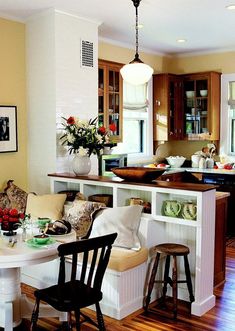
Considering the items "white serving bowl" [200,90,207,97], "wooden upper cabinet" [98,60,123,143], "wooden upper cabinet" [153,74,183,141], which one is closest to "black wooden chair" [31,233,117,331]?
"wooden upper cabinet" [98,60,123,143]

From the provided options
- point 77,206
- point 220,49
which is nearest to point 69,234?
point 77,206

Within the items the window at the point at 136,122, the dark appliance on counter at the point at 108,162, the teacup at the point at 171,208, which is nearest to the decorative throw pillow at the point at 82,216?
the teacup at the point at 171,208

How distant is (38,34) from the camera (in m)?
4.86

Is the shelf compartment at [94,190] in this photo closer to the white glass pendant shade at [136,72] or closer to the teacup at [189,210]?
the teacup at [189,210]

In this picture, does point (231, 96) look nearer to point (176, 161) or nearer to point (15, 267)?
point (176, 161)

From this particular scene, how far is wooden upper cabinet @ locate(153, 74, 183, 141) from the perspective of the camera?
22.6 feet

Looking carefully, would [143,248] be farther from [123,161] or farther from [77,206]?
[123,161]

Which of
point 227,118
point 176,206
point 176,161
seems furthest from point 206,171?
point 176,206

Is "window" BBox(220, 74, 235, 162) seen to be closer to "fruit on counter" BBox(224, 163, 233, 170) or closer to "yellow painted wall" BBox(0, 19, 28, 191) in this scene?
"fruit on counter" BBox(224, 163, 233, 170)

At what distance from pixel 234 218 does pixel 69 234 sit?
3.58 metres

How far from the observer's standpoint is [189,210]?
3.54 m

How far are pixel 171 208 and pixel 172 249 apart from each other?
1.21 feet

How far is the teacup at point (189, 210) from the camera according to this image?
3.51m

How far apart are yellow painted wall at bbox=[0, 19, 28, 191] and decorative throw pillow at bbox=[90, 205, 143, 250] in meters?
1.68
